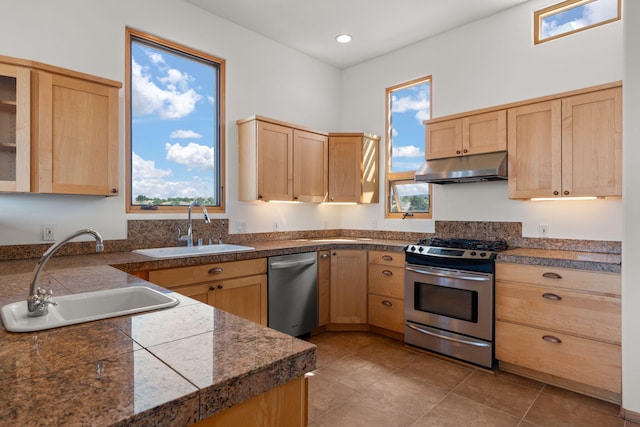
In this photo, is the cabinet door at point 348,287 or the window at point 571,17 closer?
the window at point 571,17

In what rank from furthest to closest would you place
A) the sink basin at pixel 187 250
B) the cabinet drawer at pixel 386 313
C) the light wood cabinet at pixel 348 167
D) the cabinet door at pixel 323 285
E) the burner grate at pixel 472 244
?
1. the light wood cabinet at pixel 348 167
2. the cabinet door at pixel 323 285
3. the cabinet drawer at pixel 386 313
4. the burner grate at pixel 472 244
5. the sink basin at pixel 187 250

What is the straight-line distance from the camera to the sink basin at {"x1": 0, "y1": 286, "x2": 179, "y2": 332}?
1083 millimetres

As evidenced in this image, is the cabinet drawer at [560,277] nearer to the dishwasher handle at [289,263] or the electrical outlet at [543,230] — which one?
the electrical outlet at [543,230]

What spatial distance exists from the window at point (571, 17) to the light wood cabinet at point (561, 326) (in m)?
2.08

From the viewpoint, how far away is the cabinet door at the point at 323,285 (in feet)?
11.9

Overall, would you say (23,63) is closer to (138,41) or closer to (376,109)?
(138,41)

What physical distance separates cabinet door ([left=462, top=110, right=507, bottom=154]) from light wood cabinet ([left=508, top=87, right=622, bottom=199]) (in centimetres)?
6

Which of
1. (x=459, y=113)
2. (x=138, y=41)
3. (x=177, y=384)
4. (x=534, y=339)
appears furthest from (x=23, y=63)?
(x=534, y=339)

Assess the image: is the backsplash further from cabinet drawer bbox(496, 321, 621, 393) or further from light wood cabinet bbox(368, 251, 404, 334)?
cabinet drawer bbox(496, 321, 621, 393)

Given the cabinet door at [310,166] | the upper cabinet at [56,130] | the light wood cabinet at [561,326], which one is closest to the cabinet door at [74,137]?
the upper cabinet at [56,130]

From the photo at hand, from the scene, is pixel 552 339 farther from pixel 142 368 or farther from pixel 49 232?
pixel 49 232

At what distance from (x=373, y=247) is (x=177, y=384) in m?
3.03

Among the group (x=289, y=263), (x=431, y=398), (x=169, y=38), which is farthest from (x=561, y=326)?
(x=169, y=38)

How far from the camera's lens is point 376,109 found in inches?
174
